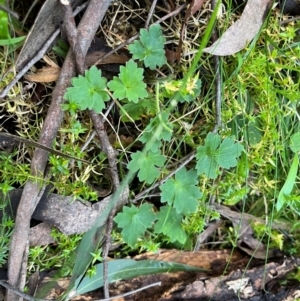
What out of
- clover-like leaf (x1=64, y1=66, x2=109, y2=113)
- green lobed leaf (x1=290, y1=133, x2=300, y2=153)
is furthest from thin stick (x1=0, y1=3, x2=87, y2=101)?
green lobed leaf (x1=290, y1=133, x2=300, y2=153)

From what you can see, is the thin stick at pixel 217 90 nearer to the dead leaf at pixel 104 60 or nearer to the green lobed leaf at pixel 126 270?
the dead leaf at pixel 104 60

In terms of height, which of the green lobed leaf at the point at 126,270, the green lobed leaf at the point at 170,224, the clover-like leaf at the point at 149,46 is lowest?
the green lobed leaf at the point at 126,270

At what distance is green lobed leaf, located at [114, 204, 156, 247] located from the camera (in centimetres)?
146

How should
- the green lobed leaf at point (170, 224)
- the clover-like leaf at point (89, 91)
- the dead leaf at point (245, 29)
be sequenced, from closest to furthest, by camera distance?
the clover-like leaf at point (89, 91) < the dead leaf at point (245, 29) < the green lobed leaf at point (170, 224)

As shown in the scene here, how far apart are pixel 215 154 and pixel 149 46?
0.39 meters

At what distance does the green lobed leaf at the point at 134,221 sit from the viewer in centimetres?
146

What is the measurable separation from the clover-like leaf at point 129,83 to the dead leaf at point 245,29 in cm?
26

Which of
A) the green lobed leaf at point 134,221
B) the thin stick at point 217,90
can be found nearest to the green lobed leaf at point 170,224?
the green lobed leaf at point 134,221

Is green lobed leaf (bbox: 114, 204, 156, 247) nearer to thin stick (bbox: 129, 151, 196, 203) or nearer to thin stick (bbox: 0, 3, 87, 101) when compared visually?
thin stick (bbox: 129, 151, 196, 203)

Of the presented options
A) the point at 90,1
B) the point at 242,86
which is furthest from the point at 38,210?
the point at 242,86

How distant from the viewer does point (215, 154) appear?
1.43m

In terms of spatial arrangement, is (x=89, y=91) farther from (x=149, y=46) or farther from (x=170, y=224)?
(x=170, y=224)

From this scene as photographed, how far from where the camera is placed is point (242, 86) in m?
1.46

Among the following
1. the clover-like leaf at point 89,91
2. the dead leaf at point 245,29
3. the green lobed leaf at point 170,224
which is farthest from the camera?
the green lobed leaf at point 170,224
